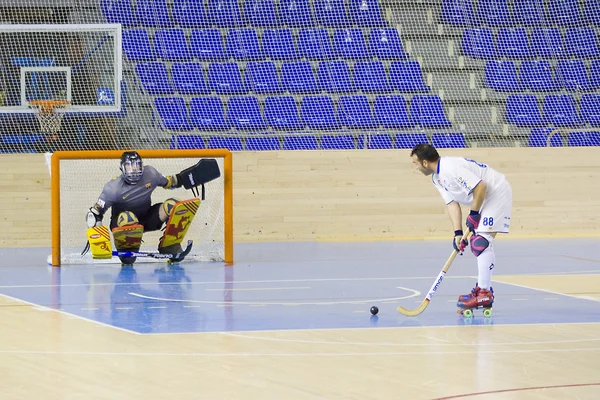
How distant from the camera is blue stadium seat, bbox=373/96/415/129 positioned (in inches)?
650

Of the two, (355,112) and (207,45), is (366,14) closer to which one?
(355,112)

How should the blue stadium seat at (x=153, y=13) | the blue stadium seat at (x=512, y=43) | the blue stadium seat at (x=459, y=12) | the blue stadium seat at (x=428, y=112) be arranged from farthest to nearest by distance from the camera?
1. the blue stadium seat at (x=459, y=12)
2. the blue stadium seat at (x=512, y=43)
3. the blue stadium seat at (x=153, y=13)
4. the blue stadium seat at (x=428, y=112)

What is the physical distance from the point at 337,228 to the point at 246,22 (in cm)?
486

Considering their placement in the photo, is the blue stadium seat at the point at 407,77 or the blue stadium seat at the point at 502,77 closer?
the blue stadium seat at the point at 407,77

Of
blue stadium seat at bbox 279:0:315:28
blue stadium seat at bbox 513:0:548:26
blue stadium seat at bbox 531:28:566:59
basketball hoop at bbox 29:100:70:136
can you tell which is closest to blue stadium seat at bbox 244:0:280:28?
blue stadium seat at bbox 279:0:315:28

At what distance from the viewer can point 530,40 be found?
1836 centimetres

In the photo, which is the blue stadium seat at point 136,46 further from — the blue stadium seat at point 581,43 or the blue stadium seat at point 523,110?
the blue stadium seat at point 581,43

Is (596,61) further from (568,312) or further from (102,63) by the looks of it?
(568,312)

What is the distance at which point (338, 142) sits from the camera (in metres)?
16.2

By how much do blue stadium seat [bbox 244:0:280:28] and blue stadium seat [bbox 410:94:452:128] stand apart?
2936mm

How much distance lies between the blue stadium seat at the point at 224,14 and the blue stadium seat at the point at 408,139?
3.73 metres

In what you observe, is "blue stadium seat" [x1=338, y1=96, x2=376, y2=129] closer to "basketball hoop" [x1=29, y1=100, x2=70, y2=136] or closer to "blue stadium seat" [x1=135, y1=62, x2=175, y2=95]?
"blue stadium seat" [x1=135, y1=62, x2=175, y2=95]

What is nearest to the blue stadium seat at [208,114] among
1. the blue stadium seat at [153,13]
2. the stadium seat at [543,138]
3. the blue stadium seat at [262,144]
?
the blue stadium seat at [262,144]

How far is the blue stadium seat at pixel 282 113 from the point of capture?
1639cm
